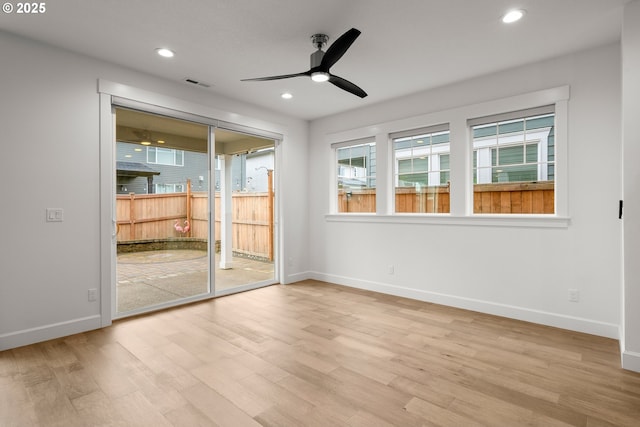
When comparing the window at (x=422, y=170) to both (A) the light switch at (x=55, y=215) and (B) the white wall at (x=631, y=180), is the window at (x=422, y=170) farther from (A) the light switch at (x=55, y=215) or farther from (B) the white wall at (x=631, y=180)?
(A) the light switch at (x=55, y=215)

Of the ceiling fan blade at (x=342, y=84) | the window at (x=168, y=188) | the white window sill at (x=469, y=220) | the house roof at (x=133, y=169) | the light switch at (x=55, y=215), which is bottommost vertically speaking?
the white window sill at (x=469, y=220)

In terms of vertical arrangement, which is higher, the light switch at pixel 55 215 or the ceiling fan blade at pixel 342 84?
the ceiling fan blade at pixel 342 84

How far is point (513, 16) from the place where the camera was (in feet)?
8.57

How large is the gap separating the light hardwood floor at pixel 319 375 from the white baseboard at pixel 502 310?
13cm

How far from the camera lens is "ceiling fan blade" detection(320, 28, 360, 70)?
7.76 ft

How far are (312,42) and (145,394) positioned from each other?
3039 millimetres

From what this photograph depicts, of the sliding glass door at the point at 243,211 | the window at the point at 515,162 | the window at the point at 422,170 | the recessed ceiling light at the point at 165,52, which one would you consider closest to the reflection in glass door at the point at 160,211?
the sliding glass door at the point at 243,211

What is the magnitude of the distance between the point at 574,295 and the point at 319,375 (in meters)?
2.68

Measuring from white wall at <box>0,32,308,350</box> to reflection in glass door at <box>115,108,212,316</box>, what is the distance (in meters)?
0.33

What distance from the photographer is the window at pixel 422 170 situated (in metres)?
4.26

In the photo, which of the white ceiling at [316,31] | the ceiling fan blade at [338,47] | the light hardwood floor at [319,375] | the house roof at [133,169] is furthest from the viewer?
the house roof at [133,169]

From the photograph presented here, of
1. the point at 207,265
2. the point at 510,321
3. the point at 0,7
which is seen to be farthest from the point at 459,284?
the point at 0,7

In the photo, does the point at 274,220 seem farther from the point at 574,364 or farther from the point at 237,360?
the point at 574,364

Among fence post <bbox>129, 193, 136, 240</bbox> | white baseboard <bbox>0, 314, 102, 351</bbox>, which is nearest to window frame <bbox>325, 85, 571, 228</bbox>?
fence post <bbox>129, 193, 136, 240</bbox>
